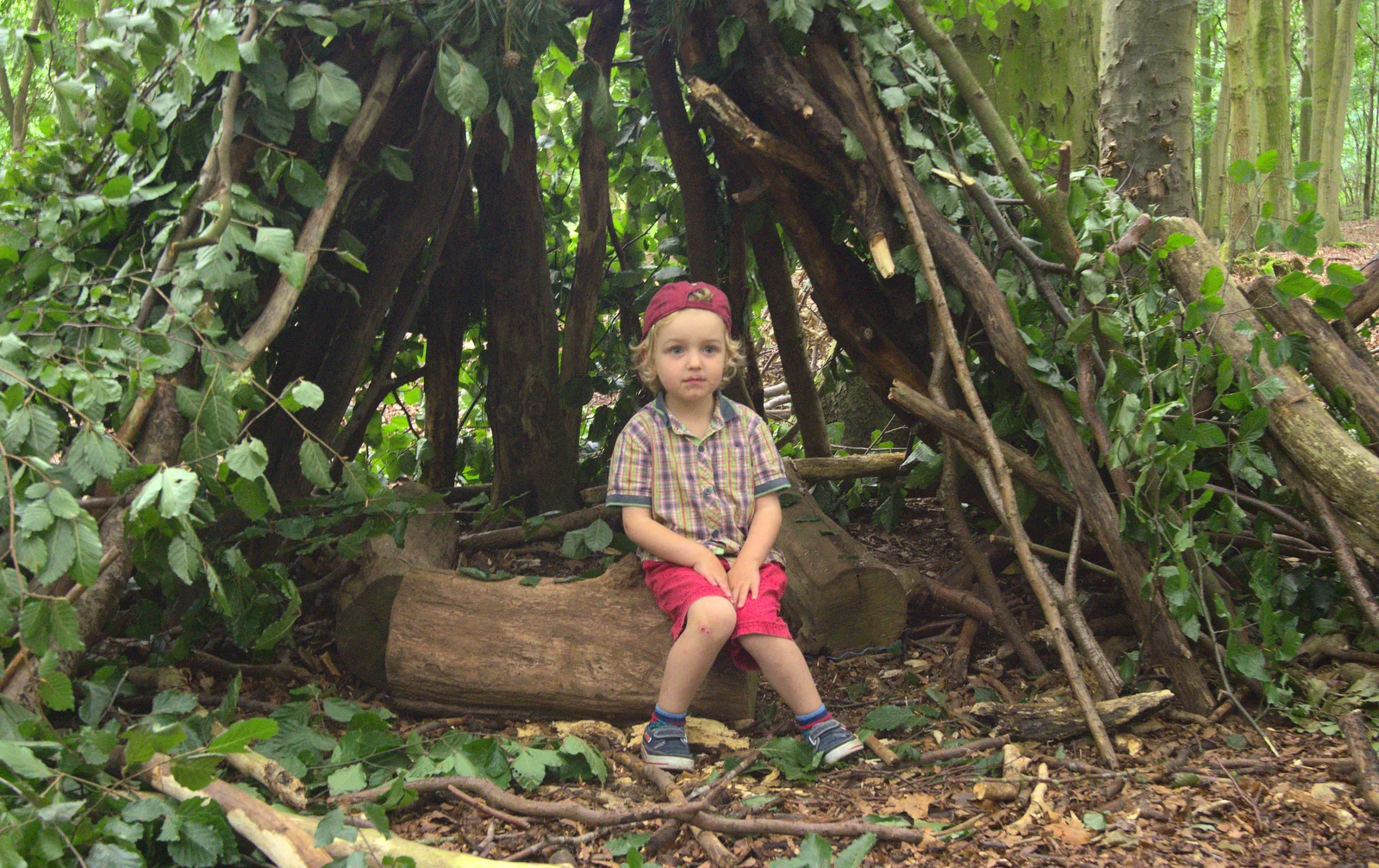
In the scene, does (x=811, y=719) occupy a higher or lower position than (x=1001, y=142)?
lower

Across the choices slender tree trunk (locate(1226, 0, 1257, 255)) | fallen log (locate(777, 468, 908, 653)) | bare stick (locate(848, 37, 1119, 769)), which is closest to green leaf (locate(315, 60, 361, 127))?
bare stick (locate(848, 37, 1119, 769))

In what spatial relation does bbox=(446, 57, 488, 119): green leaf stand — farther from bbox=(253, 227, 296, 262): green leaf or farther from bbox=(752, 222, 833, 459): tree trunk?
bbox=(752, 222, 833, 459): tree trunk

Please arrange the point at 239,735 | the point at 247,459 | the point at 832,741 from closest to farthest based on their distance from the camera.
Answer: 1. the point at 239,735
2. the point at 247,459
3. the point at 832,741

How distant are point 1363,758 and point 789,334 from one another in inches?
92.1

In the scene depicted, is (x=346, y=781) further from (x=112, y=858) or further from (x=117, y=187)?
(x=117, y=187)

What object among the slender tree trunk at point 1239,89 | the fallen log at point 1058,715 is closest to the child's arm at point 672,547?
the fallen log at point 1058,715

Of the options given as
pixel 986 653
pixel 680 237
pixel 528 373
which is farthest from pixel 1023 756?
pixel 680 237

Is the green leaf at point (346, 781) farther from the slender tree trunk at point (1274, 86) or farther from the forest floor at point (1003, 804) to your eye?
the slender tree trunk at point (1274, 86)

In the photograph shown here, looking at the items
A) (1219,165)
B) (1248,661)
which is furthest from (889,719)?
(1219,165)

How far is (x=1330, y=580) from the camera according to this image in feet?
9.05

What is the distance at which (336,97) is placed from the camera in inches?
93.7

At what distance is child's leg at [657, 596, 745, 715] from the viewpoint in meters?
2.50

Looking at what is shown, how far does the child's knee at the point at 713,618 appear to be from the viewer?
8.18ft

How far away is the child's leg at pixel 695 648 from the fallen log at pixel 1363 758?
54.7 inches
